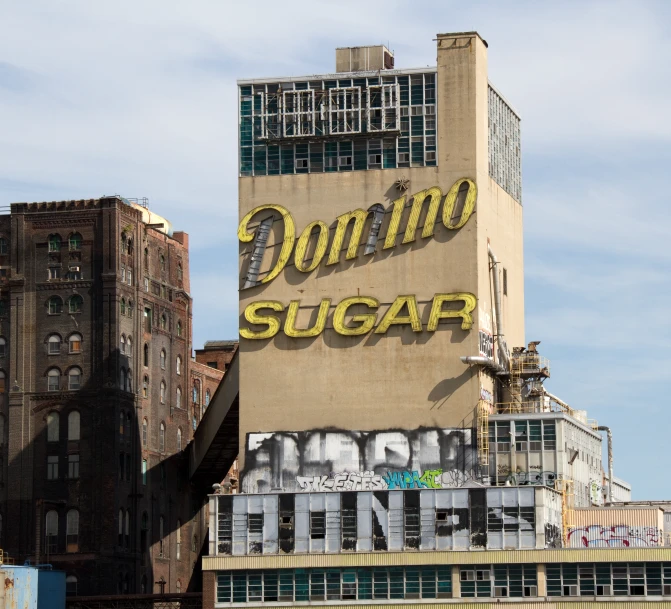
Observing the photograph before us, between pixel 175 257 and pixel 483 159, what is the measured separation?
172 ft

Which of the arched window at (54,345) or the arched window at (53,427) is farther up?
the arched window at (54,345)

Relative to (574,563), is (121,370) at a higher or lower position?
higher

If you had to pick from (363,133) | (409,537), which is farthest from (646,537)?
(363,133)

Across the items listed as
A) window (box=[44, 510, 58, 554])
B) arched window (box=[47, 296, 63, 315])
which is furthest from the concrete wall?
arched window (box=[47, 296, 63, 315])

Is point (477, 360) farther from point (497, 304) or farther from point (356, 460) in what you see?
point (356, 460)

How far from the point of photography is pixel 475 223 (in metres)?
149

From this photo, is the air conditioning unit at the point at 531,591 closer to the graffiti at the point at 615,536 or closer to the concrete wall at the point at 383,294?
the graffiti at the point at 615,536

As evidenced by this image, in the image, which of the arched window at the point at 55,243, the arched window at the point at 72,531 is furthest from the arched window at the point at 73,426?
the arched window at the point at 55,243

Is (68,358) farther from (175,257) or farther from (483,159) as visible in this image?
(483,159)

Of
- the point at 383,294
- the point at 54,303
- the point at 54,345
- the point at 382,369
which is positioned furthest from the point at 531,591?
the point at 54,303

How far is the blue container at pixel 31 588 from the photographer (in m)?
149

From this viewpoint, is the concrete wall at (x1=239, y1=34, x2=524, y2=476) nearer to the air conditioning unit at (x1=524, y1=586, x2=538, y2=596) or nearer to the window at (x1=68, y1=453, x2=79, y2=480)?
the air conditioning unit at (x1=524, y1=586, x2=538, y2=596)

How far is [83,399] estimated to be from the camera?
179m

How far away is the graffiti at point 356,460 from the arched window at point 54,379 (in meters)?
36.6
